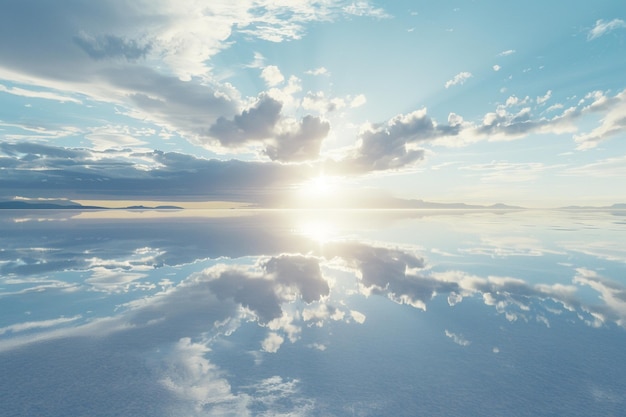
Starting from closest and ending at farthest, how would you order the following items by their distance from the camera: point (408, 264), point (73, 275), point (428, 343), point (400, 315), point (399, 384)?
point (399, 384), point (428, 343), point (400, 315), point (73, 275), point (408, 264)

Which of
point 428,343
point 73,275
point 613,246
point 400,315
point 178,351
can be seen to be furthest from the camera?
point 613,246

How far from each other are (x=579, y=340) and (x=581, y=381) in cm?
380

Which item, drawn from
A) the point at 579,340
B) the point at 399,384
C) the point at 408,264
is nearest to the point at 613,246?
the point at 408,264

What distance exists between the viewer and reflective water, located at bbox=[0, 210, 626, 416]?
993cm

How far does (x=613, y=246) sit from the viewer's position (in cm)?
4103

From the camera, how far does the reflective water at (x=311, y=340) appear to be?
993 centimetres

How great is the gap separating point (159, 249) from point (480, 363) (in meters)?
34.2

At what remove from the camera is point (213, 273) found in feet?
85.8

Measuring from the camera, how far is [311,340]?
46.6 feet

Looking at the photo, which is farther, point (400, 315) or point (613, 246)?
point (613, 246)

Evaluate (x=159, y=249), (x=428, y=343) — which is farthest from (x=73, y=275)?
(x=428, y=343)

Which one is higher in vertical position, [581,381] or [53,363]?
[53,363]

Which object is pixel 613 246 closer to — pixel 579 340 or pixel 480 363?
pixel 579 340

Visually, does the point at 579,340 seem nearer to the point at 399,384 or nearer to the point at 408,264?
the point at 399,384
